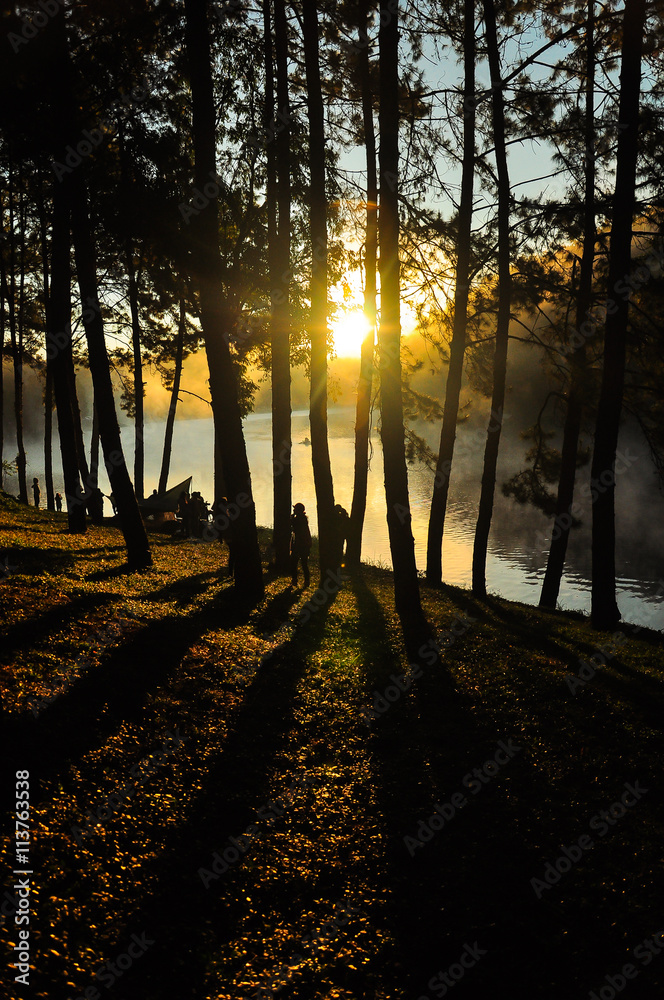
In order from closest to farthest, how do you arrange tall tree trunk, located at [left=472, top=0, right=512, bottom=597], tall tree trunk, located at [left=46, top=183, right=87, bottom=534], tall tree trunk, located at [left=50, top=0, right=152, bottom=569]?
tall tree trunk, located at [left=50, top=0, right=152, bottom=569]
tall tree trunk, located at [left=472, top=0, right=512, bottom=597]
tall tree trunk, located at [left=46, top=183, right=87, bottom=534]

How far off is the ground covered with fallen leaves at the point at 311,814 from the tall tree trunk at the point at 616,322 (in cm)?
371

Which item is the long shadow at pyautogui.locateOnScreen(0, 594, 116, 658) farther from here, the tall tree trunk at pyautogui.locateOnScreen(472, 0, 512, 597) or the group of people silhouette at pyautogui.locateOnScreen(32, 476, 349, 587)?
the tall tree trunk at pyautogui.locateOnScreen(472, 0, 512, 597)

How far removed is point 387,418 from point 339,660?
4.46m

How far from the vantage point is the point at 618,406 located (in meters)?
12.9

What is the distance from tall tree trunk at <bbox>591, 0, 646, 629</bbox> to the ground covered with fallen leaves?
12.2 ft

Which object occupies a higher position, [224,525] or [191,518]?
[224,525]

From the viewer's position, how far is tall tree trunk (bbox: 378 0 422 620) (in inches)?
444

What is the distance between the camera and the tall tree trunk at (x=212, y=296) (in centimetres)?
1091

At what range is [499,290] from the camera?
16.8m

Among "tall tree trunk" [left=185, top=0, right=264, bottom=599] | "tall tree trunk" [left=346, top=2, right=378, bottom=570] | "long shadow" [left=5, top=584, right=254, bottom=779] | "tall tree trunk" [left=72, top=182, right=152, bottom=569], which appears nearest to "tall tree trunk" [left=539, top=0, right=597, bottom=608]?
"tall tree trunk" [left=346, top=2, right=378, bottom=570]

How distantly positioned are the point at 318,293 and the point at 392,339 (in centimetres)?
351

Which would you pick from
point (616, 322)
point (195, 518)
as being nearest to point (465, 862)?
point (616, 322)

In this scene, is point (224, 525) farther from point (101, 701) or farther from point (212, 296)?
point (101, 701)

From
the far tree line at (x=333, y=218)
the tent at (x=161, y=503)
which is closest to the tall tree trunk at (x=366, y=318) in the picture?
the far tree line at (x=333, y=218)
